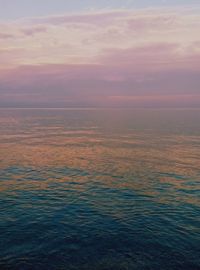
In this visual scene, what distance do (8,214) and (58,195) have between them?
28.5ft

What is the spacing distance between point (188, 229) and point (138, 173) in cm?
2248

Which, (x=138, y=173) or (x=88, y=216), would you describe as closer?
(x=88, y=216)

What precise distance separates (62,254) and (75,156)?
44.1 metres

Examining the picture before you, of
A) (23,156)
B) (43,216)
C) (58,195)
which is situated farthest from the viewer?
(23,156)

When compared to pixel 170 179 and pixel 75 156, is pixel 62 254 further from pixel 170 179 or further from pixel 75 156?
pixel 75 156

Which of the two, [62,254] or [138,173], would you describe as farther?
[138,173]

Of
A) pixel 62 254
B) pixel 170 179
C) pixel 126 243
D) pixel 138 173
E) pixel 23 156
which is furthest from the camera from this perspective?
pixel 23 156

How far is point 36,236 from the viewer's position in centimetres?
2833

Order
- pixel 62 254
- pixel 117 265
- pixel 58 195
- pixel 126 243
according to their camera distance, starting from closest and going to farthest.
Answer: pixel 117 265 → pixel 62 254 → pixel 126 243 → pixel 58 195

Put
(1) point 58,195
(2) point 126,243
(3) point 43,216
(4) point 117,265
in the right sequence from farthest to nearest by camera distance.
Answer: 1. (1) point 58,195
2. (3) point 43,216
3. (2) point 126,243
4. (4) point 117,265

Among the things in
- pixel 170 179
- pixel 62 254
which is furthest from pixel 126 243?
pixel 170 179

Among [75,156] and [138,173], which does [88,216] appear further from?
[75,156]

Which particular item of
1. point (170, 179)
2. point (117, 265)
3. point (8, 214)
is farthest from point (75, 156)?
point (117, 265)

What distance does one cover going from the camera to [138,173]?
52.2m
